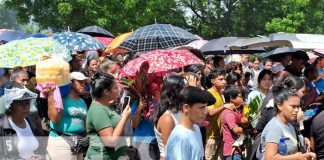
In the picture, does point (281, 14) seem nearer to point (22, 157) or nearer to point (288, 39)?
point (288, 39)

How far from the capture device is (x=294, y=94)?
514cm

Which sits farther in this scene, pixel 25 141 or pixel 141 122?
pixel 141 122

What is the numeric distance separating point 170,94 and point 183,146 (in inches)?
50.7

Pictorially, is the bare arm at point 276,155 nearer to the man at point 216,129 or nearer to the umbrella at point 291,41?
the umbrella at point 291,41

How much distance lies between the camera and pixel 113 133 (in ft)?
17.0

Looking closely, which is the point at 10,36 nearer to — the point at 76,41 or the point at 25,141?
the point at 76,41

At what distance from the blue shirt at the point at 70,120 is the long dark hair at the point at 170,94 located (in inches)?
33.8

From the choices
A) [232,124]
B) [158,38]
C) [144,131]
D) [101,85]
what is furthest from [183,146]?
[158,38]

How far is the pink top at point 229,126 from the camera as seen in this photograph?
7.33 m

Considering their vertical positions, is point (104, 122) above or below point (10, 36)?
below

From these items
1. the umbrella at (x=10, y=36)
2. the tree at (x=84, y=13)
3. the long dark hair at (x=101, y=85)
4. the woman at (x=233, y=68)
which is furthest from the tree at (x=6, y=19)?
the long dark hair at (x=101, y=85)

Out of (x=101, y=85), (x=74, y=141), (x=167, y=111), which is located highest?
(x=101, y=85)

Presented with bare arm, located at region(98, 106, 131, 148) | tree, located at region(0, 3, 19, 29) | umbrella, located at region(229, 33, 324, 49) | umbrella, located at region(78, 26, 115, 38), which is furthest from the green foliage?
tree, located at region(0, 3, 19, 29)

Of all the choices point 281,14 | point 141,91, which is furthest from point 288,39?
point 281,14
